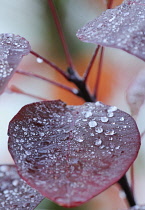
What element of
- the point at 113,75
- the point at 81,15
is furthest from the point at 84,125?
the point at 81,15

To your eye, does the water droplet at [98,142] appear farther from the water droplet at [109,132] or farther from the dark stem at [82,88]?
the dark stem at [82,88]

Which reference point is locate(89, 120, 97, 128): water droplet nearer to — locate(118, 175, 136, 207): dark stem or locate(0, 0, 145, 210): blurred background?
locate(118, 175, 136, 207): dark stem

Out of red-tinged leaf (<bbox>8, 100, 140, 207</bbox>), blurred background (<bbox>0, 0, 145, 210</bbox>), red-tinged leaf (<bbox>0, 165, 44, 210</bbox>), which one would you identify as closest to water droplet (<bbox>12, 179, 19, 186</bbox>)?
red-tinged leaf (<bbox>0, 165, 44, 210</bbox>)

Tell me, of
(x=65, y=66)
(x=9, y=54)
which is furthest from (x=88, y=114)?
(x=65, y=66)

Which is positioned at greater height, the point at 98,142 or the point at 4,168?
the point at 98,142

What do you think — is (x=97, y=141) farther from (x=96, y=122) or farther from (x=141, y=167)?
(x=141, y=167)

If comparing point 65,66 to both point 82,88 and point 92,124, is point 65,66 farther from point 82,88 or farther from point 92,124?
point 92,124

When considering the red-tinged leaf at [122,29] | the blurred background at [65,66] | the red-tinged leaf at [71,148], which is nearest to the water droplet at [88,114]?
the red-tinged leaf at [71,148]
